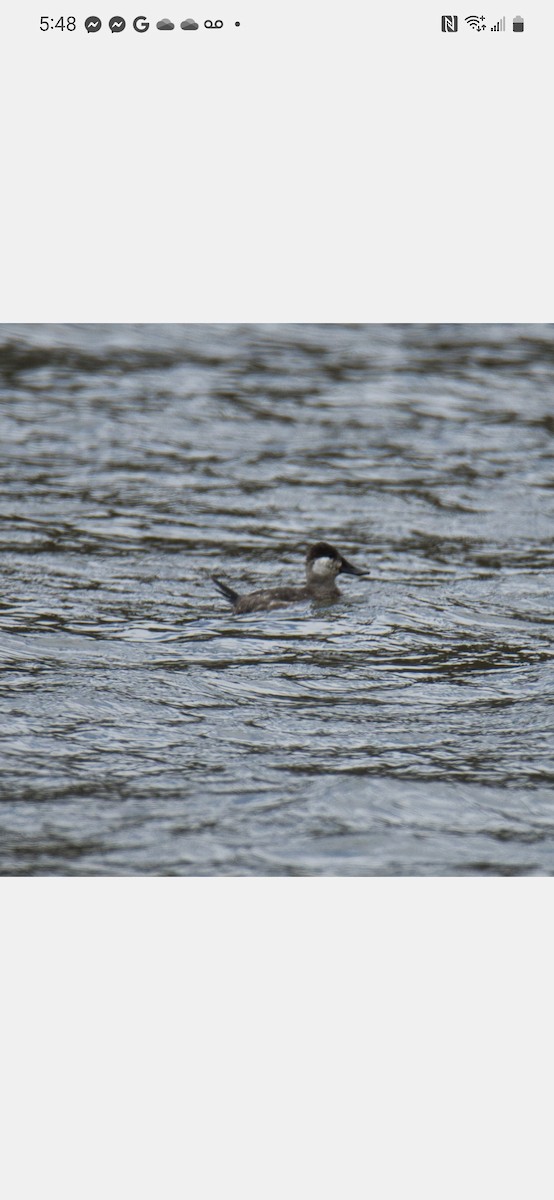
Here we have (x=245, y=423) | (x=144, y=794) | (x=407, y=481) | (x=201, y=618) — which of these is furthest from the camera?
(x=245, y=423)

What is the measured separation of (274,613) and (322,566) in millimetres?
499

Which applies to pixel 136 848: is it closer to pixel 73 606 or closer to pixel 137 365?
pixel 73 606

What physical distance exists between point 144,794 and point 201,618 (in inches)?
123

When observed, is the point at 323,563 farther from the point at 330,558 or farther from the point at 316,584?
the point at 316,584

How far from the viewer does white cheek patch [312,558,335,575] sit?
35.4 feet

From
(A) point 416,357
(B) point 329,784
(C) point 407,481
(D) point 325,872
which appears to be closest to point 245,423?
(C) point 407,481

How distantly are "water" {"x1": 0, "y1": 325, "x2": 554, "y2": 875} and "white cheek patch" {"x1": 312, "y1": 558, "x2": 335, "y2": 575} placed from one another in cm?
28

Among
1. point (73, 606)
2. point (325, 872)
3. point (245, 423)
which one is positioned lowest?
point (325, 872)

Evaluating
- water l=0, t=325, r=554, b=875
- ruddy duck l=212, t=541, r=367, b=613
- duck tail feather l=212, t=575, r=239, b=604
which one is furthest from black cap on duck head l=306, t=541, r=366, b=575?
duck tail feather l=212, t=575, r=239, b=604

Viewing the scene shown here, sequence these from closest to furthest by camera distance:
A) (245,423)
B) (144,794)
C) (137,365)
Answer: (144,794) < (245,423) < (137,365)

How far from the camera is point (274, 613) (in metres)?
10.6

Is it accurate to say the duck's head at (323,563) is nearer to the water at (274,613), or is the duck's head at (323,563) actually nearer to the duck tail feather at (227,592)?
the water at (274,613)

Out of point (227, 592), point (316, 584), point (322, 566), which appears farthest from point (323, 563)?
Answer: point (227, 592)

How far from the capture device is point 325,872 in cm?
662
